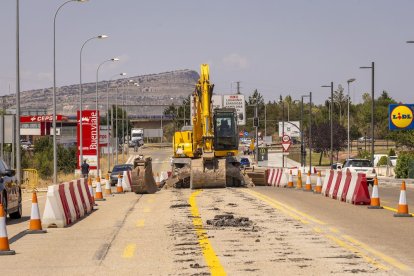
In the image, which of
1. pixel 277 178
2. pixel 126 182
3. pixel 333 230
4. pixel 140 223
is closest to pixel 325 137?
pixel 277 178

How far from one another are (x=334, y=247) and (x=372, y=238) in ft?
6.46

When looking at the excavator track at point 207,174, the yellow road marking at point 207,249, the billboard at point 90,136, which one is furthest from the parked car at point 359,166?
the billboard at point 90,136

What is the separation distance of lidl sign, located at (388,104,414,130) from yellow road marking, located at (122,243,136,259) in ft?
197

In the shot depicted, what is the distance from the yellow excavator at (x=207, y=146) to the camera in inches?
1572

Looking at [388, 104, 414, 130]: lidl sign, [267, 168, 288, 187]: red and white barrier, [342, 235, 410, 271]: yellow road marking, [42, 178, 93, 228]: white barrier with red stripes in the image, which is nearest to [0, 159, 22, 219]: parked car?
[42, 178, 93, 228]: white barrier with red stripes

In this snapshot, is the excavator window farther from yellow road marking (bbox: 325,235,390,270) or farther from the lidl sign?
the lidl sign

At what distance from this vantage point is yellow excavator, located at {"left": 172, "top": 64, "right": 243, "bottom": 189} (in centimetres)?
3994

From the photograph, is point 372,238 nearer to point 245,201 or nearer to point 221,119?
point 245,201

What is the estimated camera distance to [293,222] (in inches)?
780

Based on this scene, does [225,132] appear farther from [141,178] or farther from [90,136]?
[90,136]

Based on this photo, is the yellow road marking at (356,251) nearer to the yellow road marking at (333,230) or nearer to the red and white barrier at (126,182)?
the yellow road marking at (333,230)

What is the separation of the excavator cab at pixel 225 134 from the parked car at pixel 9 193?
63.8 ft

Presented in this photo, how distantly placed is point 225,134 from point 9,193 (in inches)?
842

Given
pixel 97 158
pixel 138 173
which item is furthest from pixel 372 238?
pixel 97 158
